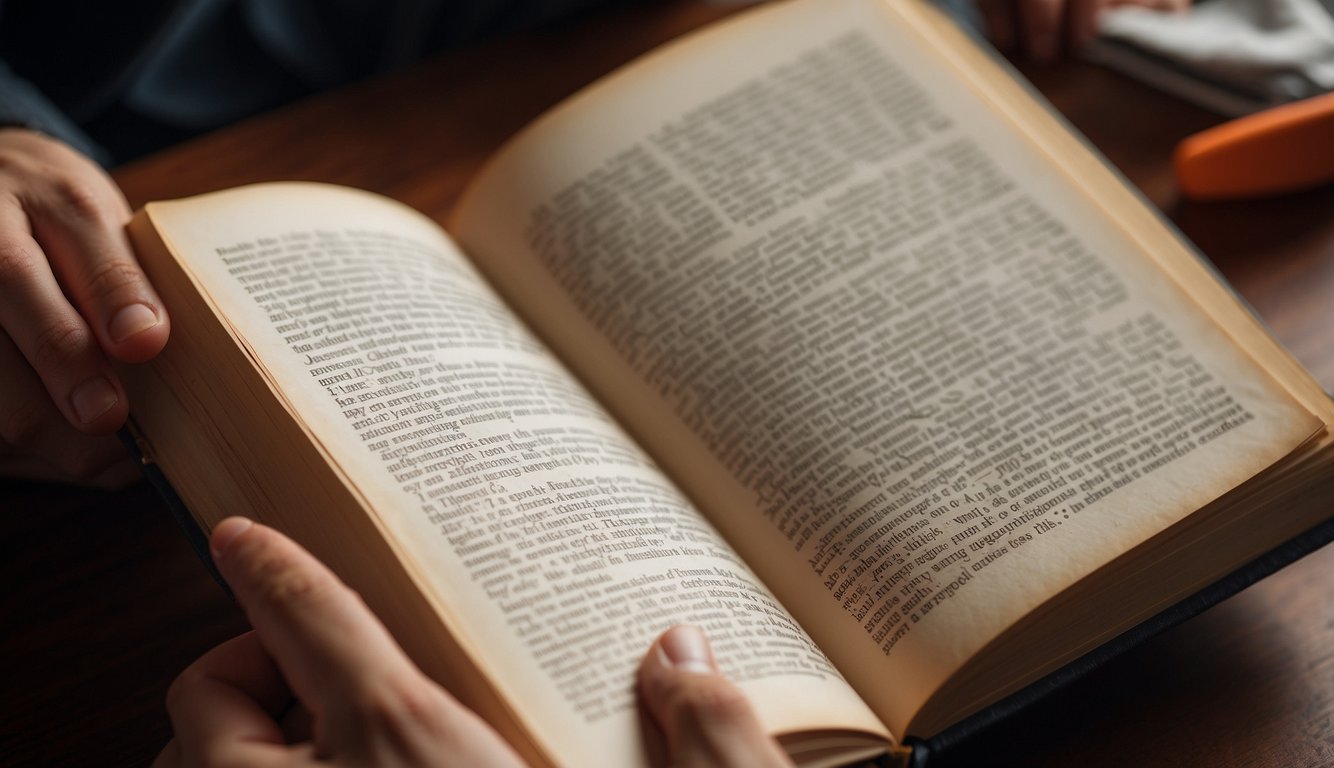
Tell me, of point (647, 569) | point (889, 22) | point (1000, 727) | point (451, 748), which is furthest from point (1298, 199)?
point (451, 748)

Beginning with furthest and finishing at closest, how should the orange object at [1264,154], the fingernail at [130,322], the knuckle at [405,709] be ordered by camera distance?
the orange object at [1264,154] → the fingernail at [130,322] → the knuckle at [405,709]

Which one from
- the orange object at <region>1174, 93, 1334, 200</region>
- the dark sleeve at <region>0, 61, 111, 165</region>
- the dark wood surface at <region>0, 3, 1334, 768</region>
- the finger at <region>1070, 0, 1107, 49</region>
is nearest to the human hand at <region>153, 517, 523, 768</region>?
the dark wood surface at <region>0, 3, 1334, 768</region>

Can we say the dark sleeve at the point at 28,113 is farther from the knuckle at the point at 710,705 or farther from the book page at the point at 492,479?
the knuckle at the point at 710,705

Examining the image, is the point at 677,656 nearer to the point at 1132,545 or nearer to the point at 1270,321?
the point at 1132,545

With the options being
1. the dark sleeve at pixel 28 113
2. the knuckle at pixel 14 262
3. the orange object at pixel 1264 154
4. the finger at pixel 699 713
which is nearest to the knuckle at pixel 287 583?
the finger at pixel 699 713

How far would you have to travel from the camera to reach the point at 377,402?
0.51m

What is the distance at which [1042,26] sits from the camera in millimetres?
858

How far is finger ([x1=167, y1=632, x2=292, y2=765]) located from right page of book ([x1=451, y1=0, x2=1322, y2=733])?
0.78 ft

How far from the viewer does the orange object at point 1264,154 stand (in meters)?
0.73

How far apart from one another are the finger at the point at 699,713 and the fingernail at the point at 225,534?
0.17 metres

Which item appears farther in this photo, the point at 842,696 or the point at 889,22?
the point at 889,22

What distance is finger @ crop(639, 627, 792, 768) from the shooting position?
1.33 ft

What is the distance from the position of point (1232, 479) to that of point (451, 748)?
39 centimetres

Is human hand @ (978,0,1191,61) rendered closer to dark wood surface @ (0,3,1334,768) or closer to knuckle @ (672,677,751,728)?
dark wood surface @ (0,3,1334,768)
